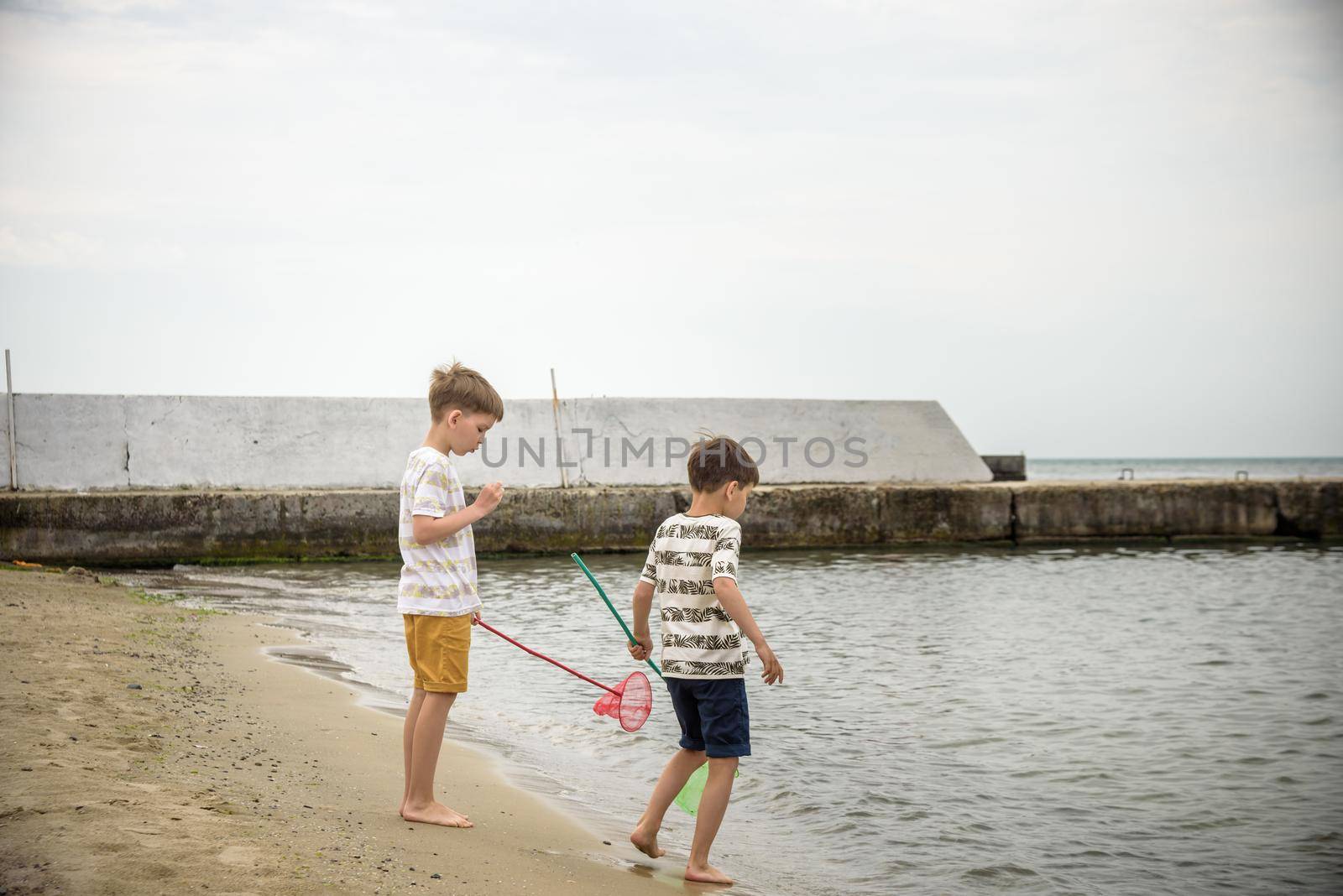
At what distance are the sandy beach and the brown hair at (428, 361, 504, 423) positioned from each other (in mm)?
1104

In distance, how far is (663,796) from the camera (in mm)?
3025

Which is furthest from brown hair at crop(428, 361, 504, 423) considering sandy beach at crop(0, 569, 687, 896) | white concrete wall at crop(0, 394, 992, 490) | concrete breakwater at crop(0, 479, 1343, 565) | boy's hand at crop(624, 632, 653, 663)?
white concrete wall at crop(0, 394, 992, 490)

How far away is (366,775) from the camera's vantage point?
11.2 ft

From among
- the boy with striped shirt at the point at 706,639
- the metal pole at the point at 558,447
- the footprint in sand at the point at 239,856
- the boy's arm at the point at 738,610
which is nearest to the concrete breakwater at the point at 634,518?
the metal pole at the point at 558,447

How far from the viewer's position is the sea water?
331 cm

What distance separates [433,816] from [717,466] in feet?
3.88

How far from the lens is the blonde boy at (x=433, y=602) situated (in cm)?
294

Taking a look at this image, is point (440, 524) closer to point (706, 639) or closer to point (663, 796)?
point (706, 639)

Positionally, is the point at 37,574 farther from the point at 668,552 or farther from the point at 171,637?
the point at 668,552

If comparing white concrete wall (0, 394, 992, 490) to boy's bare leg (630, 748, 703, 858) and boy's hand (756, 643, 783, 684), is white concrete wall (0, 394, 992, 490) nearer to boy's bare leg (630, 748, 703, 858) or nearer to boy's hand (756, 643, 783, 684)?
boy's bare leg (630, 748, 703, 858)

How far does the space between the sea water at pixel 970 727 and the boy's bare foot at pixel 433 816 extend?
Answer: 49 cm

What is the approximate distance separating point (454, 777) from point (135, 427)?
9.63 meters

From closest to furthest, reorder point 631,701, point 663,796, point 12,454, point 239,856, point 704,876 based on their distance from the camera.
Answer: point 239,856 < point 704,876 < point 663,796 < point 631,701 < point 12,454

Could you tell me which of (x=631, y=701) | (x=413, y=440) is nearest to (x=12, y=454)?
(x=413, y=440)
